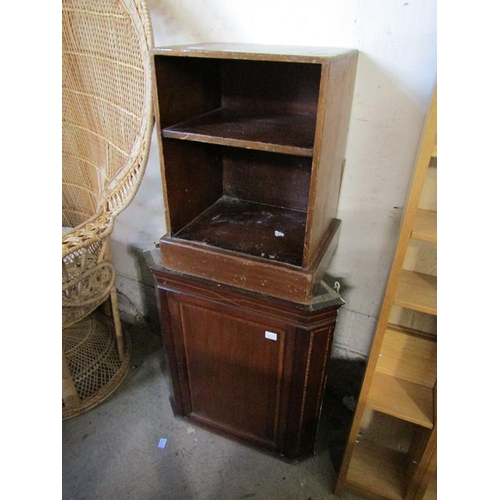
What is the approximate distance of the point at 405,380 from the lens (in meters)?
1.12

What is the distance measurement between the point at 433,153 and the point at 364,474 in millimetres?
1095

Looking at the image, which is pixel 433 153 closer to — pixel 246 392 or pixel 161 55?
pixel 161 55

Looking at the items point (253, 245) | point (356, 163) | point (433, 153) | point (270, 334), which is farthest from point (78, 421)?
point (433, 153)

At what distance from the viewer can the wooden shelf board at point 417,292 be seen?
90 centimetres

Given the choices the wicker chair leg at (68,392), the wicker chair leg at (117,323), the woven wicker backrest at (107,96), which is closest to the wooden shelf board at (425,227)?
the woven wicker backrest at (107,96)

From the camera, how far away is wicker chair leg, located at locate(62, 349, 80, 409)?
1415 millimetres

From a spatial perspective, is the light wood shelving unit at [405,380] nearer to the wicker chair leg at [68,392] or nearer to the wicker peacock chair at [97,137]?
the wicker peacock chair at [97,137]

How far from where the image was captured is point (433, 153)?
2.48 ft

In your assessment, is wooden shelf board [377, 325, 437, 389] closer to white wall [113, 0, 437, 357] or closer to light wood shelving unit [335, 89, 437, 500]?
light wood shelving unit [335, 89, 437, 500]

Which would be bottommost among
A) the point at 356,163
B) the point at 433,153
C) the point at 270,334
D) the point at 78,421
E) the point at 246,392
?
the point at 78,421

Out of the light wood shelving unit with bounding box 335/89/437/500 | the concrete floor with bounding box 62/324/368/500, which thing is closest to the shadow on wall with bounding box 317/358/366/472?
the concrete floor with bounding box 62/324/368/500

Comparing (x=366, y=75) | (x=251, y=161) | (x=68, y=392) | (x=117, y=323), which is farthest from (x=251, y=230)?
(x=68, y=392)

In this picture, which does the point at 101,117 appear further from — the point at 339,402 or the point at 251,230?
the point at 339,402

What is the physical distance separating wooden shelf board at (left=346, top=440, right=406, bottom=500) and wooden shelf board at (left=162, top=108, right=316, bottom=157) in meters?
1.11
